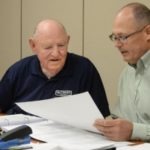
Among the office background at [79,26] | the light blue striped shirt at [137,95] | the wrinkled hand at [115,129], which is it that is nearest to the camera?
the wrinkled hand at [115,129]

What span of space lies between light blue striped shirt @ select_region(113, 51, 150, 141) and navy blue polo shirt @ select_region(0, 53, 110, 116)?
258 mm

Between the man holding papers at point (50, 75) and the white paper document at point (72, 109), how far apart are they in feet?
1.62

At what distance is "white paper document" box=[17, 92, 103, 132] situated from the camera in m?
1.37

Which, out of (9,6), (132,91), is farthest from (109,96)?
(9,6)

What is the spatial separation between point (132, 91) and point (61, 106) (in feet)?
1.51

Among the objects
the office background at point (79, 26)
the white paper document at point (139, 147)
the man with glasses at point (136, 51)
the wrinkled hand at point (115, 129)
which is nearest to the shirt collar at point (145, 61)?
the man with glasses at point (136, 51)

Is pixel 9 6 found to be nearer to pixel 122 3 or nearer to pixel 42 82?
pixel 122 3

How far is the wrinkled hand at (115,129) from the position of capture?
1.36 m

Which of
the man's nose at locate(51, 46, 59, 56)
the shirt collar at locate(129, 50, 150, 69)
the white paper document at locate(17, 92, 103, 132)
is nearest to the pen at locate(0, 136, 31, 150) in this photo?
the white paper document at locate(17, 92, 103, 132)

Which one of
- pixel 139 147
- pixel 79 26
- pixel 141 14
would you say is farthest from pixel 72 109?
Answer: pixel 79 26

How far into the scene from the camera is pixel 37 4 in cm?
338

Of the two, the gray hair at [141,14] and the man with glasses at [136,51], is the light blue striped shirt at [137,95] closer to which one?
the man with glasses at [136,51]

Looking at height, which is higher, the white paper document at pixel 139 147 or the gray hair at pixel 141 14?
the gray hair at pixel 141 14

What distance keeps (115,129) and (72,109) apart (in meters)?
0.18
